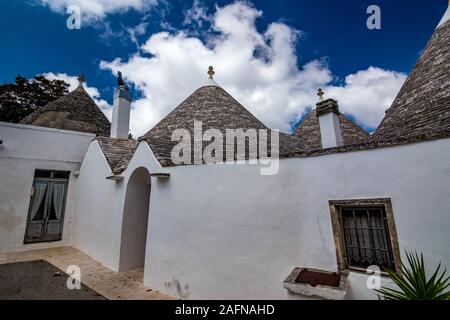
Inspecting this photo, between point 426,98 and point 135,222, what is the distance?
389 inches

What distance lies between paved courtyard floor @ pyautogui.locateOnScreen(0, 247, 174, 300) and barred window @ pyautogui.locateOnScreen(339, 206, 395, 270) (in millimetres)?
4611

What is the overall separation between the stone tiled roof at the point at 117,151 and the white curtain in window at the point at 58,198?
3371mm

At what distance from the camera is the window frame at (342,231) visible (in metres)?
3.89

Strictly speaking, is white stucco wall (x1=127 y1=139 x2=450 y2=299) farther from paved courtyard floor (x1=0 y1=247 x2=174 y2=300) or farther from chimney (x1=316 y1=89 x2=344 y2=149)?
chimney (x1=316 y1=89 x2=344 y2=149)

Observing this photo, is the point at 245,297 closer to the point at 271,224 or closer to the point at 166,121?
the point at 271,224

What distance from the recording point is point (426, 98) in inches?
240

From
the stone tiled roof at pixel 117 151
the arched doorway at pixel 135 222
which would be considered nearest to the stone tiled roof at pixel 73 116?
the stone tiled roof at pixel 117 151

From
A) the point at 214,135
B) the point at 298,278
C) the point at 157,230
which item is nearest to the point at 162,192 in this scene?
the point at 157,230

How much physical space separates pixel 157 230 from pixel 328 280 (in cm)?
455

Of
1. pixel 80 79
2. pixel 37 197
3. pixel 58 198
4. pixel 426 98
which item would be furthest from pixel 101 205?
pixel 426 98

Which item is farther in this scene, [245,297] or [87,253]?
[87,253]

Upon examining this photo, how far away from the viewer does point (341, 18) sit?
713 cm

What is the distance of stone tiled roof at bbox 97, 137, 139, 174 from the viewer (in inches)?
347

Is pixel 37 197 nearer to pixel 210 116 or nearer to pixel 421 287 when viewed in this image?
pixel 210 116
